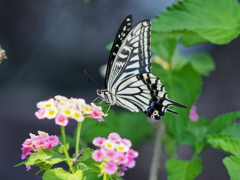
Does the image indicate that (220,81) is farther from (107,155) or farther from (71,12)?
(107,155)

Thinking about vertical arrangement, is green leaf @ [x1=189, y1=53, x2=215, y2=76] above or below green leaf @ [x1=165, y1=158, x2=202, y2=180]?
above

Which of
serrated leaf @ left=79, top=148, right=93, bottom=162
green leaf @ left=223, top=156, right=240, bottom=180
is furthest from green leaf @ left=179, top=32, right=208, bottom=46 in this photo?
serrated leaf @ left=79, top=148, right=93, bottom=162

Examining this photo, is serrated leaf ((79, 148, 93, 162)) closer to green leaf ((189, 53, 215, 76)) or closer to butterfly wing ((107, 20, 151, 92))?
butterfly wing ((107, 20, 151, 92))

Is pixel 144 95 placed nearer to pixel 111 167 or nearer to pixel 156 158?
pixel 156 158

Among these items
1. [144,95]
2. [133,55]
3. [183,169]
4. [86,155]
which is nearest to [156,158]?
[183,169]

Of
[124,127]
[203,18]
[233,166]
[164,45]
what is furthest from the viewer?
[124,127]

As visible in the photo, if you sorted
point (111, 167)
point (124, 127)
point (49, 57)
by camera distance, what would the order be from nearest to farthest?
point (111, 167)
point (124, 127)
point (49, 57)

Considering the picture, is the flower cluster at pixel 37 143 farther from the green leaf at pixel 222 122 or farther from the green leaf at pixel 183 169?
the green leaf at pixel 222 122
